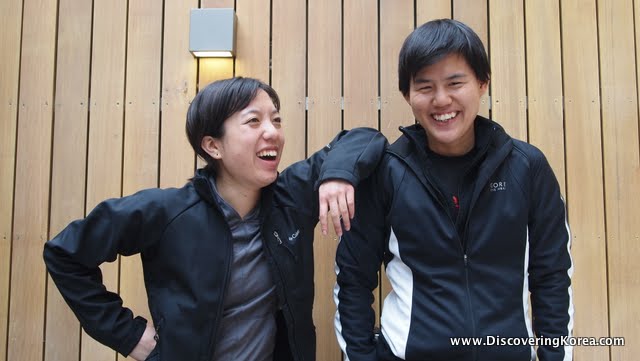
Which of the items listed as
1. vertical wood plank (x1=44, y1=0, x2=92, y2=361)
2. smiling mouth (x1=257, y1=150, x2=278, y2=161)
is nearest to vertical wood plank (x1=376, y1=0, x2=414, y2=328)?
smiling mouth (x1=257, y1=150, x2=278, y2=161)

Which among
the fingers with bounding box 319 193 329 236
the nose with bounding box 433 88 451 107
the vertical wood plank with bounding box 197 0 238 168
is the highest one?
the vertical wood plank with bounding box 197 0 238 168

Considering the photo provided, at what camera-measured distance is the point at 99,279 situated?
2037 millimetres

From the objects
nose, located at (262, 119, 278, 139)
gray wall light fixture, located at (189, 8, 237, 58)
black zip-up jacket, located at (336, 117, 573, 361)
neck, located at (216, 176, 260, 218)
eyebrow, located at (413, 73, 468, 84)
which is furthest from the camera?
gray wall light fixture, located at (189, 8, 237, 58)

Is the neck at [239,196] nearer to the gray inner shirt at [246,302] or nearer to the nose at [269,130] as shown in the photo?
the gray inner shirt at [246,302]

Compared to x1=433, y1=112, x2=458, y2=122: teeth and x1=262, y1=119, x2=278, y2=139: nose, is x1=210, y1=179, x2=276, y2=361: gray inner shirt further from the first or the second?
x1=433, y1=112, x2=458, y2=122: teeth

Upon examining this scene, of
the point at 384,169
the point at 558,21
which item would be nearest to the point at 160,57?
the point at 384,169

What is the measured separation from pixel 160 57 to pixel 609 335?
2.95 m

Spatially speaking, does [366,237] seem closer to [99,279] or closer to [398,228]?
[398,228]

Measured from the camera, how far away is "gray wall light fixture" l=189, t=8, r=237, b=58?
8.69 ft

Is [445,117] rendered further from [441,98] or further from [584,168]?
[584,168]

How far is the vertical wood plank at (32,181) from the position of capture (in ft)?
8.84

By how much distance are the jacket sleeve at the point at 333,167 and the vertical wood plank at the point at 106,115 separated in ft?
3.68

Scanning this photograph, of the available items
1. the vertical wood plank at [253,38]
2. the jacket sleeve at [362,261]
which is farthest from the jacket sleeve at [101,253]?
the vertical wood plank at [253,38]

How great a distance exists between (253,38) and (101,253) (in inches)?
57.5
